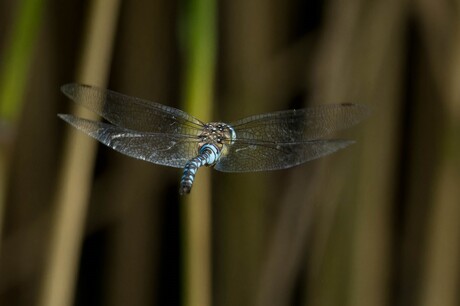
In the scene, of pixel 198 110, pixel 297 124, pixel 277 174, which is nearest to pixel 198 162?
pixel 198 110

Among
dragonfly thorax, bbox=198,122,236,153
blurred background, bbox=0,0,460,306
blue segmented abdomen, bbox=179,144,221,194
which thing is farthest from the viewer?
blurred background, bbox=0,0,460,306

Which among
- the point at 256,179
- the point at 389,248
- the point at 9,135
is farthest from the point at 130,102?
the point at 389,248

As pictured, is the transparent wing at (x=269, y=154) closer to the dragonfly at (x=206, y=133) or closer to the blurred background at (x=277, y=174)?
the dragonfly at (x=206, y=133)

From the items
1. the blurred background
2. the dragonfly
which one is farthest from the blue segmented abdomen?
the blurred background

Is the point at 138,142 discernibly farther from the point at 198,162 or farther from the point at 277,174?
the point at 277,174

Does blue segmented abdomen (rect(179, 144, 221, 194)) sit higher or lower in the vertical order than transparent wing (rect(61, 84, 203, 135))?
lower

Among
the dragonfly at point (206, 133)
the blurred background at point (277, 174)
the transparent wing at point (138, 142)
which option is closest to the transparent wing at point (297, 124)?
the dragonfly at point (206, 133)

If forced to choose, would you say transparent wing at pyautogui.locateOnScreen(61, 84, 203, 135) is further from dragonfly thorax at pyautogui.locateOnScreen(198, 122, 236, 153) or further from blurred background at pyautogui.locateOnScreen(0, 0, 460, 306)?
blurred background at pyautogui.locateOnScreen(0, 0, 460, 306)
